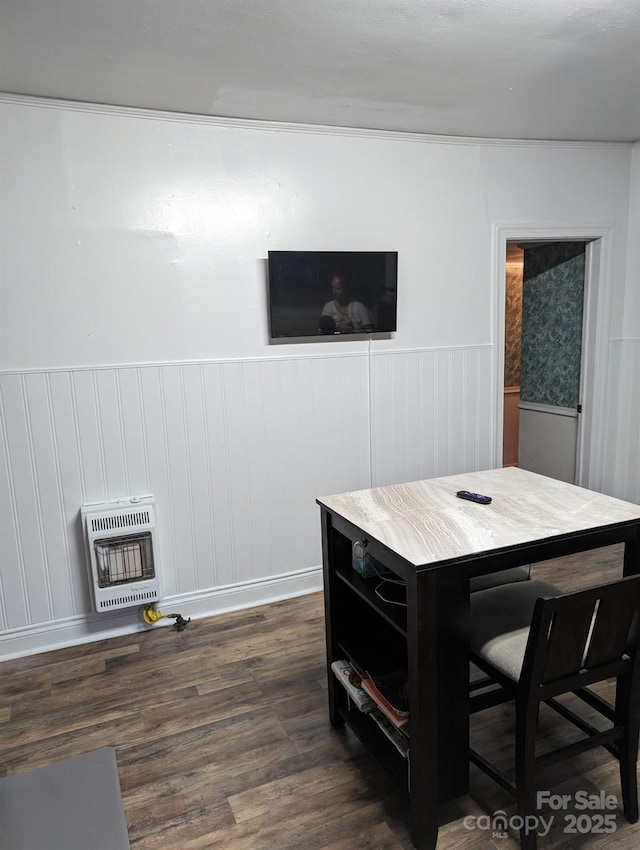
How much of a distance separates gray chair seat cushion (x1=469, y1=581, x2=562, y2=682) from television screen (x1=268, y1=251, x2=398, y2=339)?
1.76m

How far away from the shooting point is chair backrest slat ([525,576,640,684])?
1.58 m

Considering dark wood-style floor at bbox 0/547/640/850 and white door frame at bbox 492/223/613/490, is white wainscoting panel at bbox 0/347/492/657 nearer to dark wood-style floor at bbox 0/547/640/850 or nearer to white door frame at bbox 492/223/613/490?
white door frame at bbox 492/223/613/490

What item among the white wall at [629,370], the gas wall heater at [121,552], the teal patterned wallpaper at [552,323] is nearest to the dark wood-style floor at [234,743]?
the gas wall heater at [121,552]

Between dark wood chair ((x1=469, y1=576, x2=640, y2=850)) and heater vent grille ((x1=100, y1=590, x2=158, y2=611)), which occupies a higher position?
dark wood chair ((x1=469, y1=576, x2=640, y2=850))

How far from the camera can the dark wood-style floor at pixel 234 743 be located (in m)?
1.91

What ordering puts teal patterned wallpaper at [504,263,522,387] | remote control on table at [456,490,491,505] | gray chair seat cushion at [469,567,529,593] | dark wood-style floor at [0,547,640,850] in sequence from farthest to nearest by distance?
teal patterned wallpaper at [504,263,522,387]
gray chair seat cushion at [469,567,529,593]
remote control on table at [456,490,491,505]
dark wood-style floor at [0,547,640,850]

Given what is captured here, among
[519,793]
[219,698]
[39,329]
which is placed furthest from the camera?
[39,329]

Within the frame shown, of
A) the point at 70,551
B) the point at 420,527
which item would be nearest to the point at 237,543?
the point at 70,551

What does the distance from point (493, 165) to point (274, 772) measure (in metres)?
3.53

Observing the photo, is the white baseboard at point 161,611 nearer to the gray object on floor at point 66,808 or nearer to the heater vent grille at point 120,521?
the heater vent grille at point 120,521

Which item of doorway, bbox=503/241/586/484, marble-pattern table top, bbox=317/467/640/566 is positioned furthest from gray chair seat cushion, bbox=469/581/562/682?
doorway, bbox=503/241/586/484

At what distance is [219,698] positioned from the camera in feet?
8.60

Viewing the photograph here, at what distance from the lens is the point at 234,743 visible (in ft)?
7.65

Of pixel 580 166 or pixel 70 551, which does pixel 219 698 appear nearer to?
pixel 70 551
